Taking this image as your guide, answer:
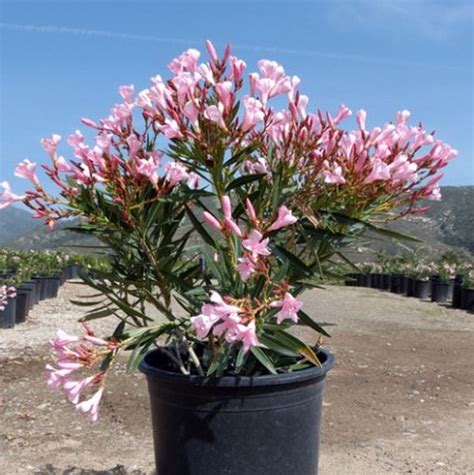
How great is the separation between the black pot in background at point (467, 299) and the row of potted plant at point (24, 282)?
19.9ft

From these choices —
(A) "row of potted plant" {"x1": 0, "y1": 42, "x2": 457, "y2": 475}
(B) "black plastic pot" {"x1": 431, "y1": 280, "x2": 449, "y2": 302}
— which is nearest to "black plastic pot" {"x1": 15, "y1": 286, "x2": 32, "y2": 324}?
(A) "row of potted plant" {"x1": 0, "y1": 42, "x2": 457, "y2": 475}

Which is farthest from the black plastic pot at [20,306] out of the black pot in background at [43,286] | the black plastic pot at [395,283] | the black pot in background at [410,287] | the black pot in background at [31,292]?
the black plastic pot at [395,283]

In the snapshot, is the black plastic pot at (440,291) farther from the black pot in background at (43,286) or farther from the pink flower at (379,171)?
the pink flower at (379,171)

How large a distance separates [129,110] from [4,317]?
5.44 m

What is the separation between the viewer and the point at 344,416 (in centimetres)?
388

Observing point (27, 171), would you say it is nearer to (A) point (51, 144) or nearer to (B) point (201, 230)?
(A) point (51, 144)

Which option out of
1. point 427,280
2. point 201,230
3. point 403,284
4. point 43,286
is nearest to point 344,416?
point 201,230

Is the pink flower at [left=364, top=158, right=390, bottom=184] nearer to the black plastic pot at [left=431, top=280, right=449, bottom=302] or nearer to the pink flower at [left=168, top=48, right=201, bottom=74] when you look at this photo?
the pink flower at [left=168, top=48, right=201, bottom=74]

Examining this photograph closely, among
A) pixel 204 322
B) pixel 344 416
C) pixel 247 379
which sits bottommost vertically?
pixel 344 416

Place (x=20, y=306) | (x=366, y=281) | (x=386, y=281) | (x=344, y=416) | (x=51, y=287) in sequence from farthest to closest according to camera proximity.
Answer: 1. (x=366, y=281)
2. (x=386, y=281)
3. (x=51, y=287)
4. (x=20, y=306)
5. (x=344, y=416)

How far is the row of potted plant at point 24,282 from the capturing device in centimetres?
680

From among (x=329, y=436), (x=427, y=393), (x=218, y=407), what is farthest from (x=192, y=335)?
(x=427, y=393)

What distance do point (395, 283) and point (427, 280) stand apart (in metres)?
1.65

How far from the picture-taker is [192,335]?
2236 mm
